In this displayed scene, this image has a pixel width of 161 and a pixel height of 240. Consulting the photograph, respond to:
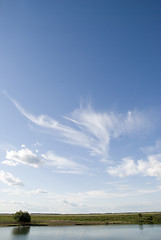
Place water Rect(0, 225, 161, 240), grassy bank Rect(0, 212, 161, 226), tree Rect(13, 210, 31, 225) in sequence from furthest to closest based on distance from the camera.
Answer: grassy bank Rect(0, 212, 161, 226)
tree Rect(13, 210, 31, 225)
water Rect(0, 225, 161, 240)

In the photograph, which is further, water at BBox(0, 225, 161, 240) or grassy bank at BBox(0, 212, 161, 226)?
grassy bank at BBox(0, 212, 161, 226)

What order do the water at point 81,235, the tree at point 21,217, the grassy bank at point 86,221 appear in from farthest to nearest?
the grassy bank at point 86,221, the tree at point 21,217, the water at point 81,235

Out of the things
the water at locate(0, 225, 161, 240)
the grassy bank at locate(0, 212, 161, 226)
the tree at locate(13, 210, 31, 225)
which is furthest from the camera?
the grassy bank at locate(0, 212, 161, 226)

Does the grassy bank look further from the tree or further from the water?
the water

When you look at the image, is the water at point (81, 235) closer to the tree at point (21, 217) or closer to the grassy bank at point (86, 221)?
the tree at point (21, 217)

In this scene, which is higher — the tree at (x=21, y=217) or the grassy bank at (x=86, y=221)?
the tree at (x=21, y=217)

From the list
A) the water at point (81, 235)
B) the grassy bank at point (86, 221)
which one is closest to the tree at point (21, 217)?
the grassy bank at point (86, 221)

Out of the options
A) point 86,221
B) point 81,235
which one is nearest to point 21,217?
point 86,221

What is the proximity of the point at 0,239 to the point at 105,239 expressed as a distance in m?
33.6

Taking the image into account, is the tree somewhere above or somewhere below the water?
above

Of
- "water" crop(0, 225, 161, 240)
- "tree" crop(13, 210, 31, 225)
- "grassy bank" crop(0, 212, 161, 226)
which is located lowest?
"water" crop(0, 225, 161, 240)

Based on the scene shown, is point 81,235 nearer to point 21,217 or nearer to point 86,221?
point 21,217

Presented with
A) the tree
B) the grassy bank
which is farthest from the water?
the grassy bank

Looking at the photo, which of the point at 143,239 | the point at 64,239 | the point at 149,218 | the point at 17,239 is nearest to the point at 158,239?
the point at 143,239
